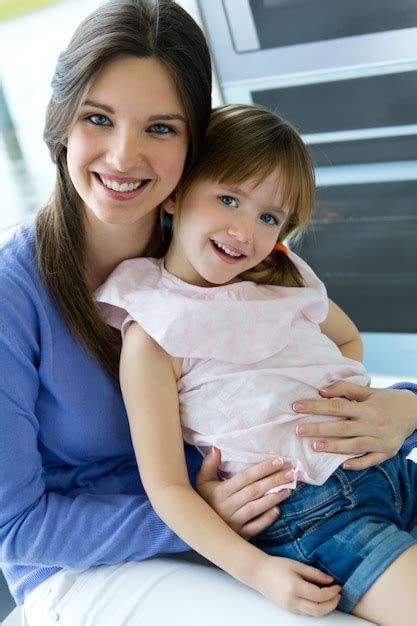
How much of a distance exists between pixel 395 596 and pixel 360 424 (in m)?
0.28

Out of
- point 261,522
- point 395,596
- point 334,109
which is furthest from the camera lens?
point 334,109

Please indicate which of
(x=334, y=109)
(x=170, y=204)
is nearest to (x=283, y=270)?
(x=170, y=204)

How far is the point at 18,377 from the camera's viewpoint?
1310mm

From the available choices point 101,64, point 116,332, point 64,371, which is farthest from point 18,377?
point 101,64

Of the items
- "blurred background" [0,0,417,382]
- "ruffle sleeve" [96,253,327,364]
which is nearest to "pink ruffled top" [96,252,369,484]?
"ruffle sleeve" [96,253,327,364]

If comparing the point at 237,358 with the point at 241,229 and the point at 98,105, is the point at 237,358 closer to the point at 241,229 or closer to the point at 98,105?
the point at 241,229

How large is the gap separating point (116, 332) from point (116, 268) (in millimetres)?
109

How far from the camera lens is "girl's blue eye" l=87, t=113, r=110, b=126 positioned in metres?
1.31

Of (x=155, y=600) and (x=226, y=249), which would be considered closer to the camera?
(x=155, y=600)

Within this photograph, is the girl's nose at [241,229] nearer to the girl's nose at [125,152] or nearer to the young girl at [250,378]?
the young girl at [250,378]

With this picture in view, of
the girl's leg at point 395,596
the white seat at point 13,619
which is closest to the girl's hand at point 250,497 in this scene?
the girl's leg at point 395,596

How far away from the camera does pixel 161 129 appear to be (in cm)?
134

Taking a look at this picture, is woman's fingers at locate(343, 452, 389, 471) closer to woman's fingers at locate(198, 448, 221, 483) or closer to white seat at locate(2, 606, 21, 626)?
woman's fingers at locate(198, 448, 221, 483)

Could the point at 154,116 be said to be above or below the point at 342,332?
above
